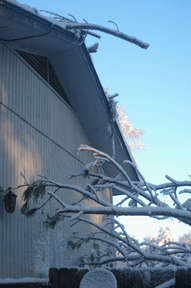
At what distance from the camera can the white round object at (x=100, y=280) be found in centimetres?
251

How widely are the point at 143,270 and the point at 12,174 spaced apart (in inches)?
164

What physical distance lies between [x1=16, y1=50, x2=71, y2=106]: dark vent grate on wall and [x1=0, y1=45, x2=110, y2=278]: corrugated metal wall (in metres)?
0.26

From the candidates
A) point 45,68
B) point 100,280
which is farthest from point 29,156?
point 100,280

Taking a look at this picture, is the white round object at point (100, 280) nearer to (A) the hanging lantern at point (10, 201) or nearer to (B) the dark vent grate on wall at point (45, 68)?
(A) the hanging lantern at point (10, 201)

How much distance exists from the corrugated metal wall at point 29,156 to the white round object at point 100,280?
364 cm

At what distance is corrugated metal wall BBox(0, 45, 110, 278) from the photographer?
6301mm

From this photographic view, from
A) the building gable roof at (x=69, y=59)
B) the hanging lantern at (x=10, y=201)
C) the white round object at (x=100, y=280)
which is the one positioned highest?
the building gable roof at (x=69, y=59)

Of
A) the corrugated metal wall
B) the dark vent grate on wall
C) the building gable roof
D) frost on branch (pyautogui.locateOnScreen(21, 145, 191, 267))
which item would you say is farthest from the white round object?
the dark vent grate on wall

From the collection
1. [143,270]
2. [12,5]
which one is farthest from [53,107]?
[143,270]

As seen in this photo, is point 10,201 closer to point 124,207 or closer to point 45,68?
point 124,207

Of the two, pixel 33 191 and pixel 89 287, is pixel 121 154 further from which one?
pixel 89 287

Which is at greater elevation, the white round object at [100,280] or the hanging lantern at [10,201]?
the hanging lantern at [10,201]

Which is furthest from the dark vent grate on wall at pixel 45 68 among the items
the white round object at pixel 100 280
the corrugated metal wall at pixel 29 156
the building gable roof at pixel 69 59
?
the white round object at pixel 100 280

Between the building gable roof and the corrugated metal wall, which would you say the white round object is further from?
the building gable roof
